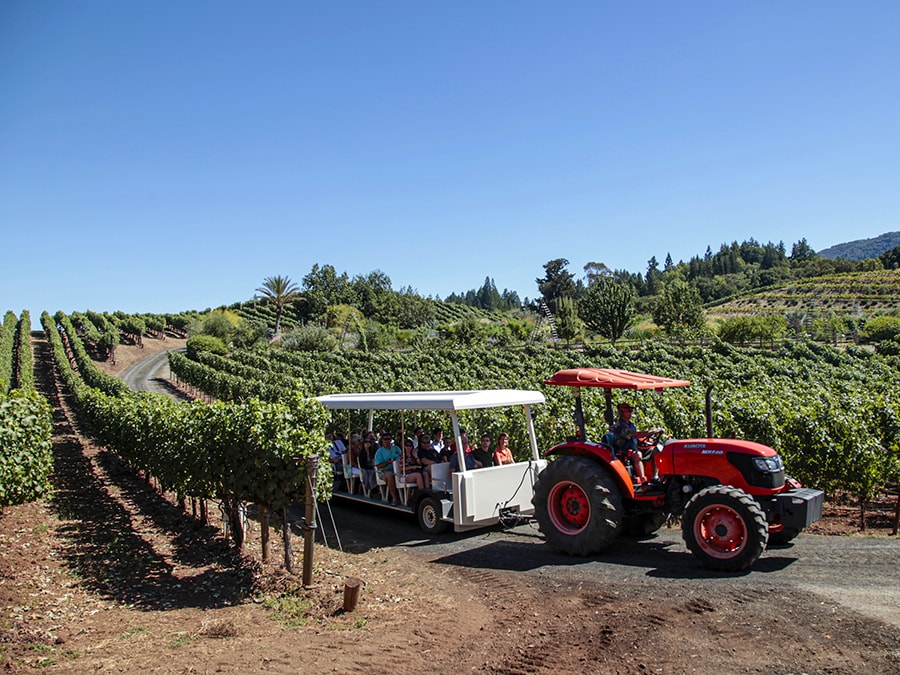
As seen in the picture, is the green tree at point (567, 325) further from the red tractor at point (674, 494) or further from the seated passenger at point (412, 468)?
the red tractor at point (674, 494)

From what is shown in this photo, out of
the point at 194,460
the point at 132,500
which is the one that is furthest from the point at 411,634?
the point at 132,500

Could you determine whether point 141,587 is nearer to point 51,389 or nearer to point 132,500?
point 132,500

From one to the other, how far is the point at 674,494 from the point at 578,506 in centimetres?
126

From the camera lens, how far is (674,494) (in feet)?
26.5

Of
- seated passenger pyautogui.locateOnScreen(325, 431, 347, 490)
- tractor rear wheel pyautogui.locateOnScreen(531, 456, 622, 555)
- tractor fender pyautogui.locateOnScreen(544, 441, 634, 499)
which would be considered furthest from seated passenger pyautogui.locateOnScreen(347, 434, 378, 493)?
tractor fender pyautogui.locateOnScreen(544, 441, 634, 499)

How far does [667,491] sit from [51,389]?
48931 millimetres

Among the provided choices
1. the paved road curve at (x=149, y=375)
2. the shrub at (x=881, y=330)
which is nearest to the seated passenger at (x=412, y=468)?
the paved road curve at (x=149, y=375)

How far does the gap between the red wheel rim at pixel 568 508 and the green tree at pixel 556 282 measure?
103796 millimetres

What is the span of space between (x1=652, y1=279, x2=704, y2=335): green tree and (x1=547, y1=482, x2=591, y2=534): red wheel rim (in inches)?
2148

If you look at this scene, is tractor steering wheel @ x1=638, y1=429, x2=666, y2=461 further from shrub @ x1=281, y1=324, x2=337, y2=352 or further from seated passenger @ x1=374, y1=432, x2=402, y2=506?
shrub @ x1=281, y1=324, x2=337, y2=352

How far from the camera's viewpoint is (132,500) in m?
15.0

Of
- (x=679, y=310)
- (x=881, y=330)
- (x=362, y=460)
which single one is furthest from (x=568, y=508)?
(x=881, y=330)

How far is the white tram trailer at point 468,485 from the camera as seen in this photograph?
31.8 ft

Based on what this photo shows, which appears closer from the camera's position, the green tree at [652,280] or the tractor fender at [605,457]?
the tractor fender at [605,457]
